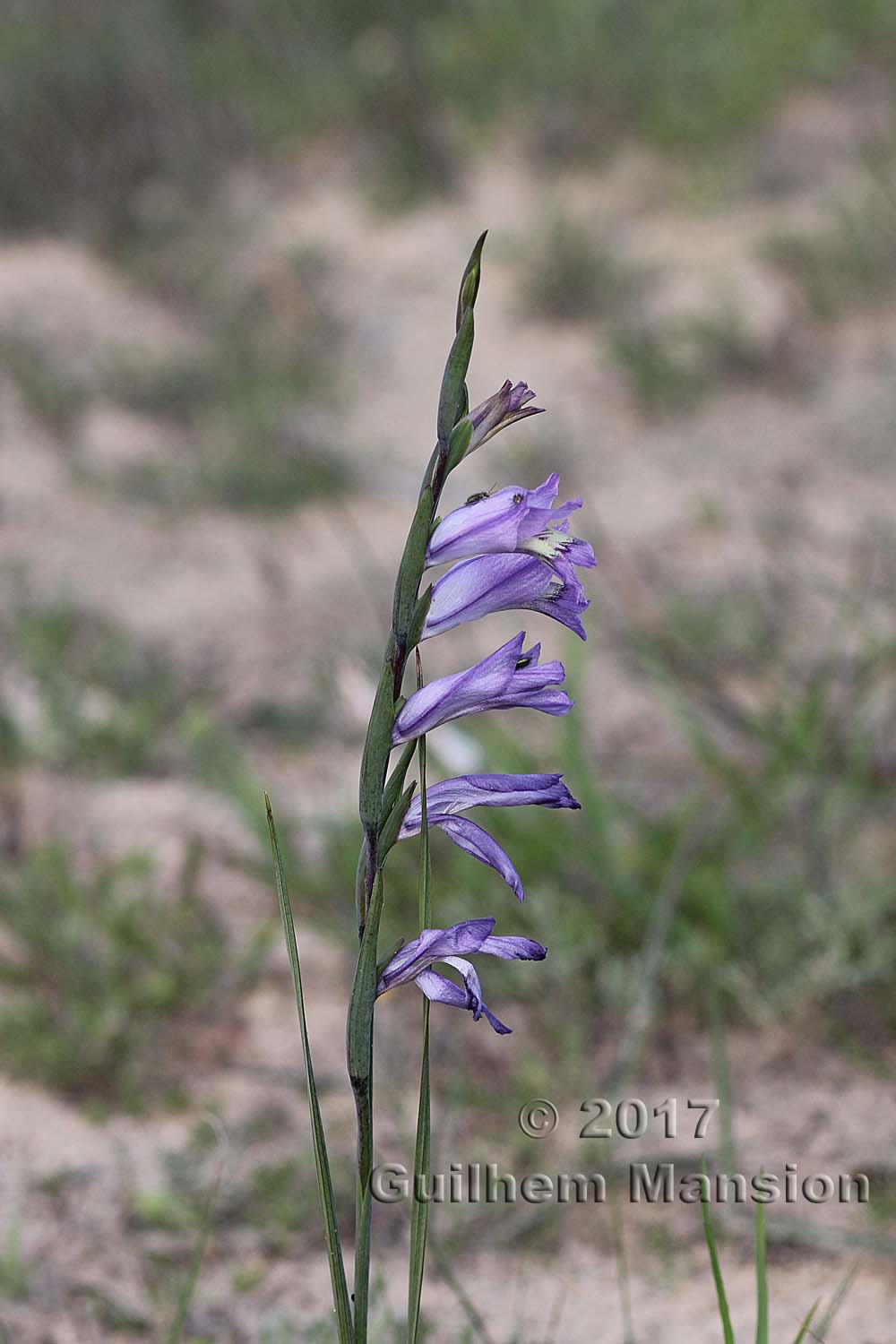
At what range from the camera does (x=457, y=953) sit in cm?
91

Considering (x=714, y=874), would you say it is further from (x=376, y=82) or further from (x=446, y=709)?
(x=376, y=82)

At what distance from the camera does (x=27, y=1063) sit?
6.29 ft

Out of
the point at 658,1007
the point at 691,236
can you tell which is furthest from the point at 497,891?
the point at 691,236

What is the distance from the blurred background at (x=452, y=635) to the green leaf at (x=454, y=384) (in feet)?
2.60

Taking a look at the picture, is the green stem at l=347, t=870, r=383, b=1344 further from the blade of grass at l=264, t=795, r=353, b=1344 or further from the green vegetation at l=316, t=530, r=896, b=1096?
the green vegetation at l=316, t=530, r=896, b=1096

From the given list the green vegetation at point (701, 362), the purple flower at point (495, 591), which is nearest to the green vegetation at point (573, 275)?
the green vegetation at point (701, 362)

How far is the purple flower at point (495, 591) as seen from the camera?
0.92 m

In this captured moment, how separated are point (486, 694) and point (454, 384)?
0.74 ft

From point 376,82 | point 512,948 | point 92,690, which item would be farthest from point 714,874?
point 376,82

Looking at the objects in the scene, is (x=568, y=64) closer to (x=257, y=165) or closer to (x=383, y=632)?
(x=257, y=165)

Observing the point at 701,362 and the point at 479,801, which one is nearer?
the point at 479,801

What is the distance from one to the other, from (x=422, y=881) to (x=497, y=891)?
1.18 metres

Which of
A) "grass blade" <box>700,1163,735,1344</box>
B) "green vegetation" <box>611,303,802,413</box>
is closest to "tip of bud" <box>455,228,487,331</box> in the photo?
"grass blade" <box>700,1163,735,1344</box>

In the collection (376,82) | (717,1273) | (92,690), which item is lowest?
(717,1273)
